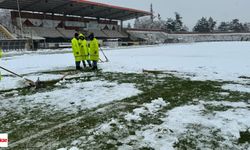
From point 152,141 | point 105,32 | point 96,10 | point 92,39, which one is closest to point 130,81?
point 92,39

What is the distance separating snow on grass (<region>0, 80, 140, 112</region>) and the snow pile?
1.11 meters

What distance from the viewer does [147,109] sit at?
5.75 m

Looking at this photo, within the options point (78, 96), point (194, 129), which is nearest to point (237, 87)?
point (194, 129)

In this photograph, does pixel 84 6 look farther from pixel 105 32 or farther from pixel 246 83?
pixel 246 83

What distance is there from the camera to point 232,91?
734cm

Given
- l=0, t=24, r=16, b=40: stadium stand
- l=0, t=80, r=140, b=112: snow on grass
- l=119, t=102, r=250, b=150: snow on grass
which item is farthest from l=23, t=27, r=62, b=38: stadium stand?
l=119, t=102, r=250, b=150: snow on grass

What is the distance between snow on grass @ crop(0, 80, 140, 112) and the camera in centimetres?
651

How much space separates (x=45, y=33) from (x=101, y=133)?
49.5 metres

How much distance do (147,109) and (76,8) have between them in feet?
168

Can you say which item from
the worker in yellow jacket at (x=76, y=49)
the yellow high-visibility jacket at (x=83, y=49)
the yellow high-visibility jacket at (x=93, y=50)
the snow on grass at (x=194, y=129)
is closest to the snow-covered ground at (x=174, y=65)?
the yellow high-visibility jacket at (x=93, y=50)

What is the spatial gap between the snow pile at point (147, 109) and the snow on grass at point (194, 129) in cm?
40

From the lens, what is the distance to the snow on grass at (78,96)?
651 cm

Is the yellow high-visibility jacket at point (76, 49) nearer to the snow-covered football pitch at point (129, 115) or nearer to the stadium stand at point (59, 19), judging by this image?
the snow-covered football pitch at point (129, 115)

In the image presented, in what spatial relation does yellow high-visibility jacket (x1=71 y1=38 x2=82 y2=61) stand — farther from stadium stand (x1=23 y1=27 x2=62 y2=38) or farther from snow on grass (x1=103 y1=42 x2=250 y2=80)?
stadium stand (x1=23 y1=27 x2=62 y2=38)
